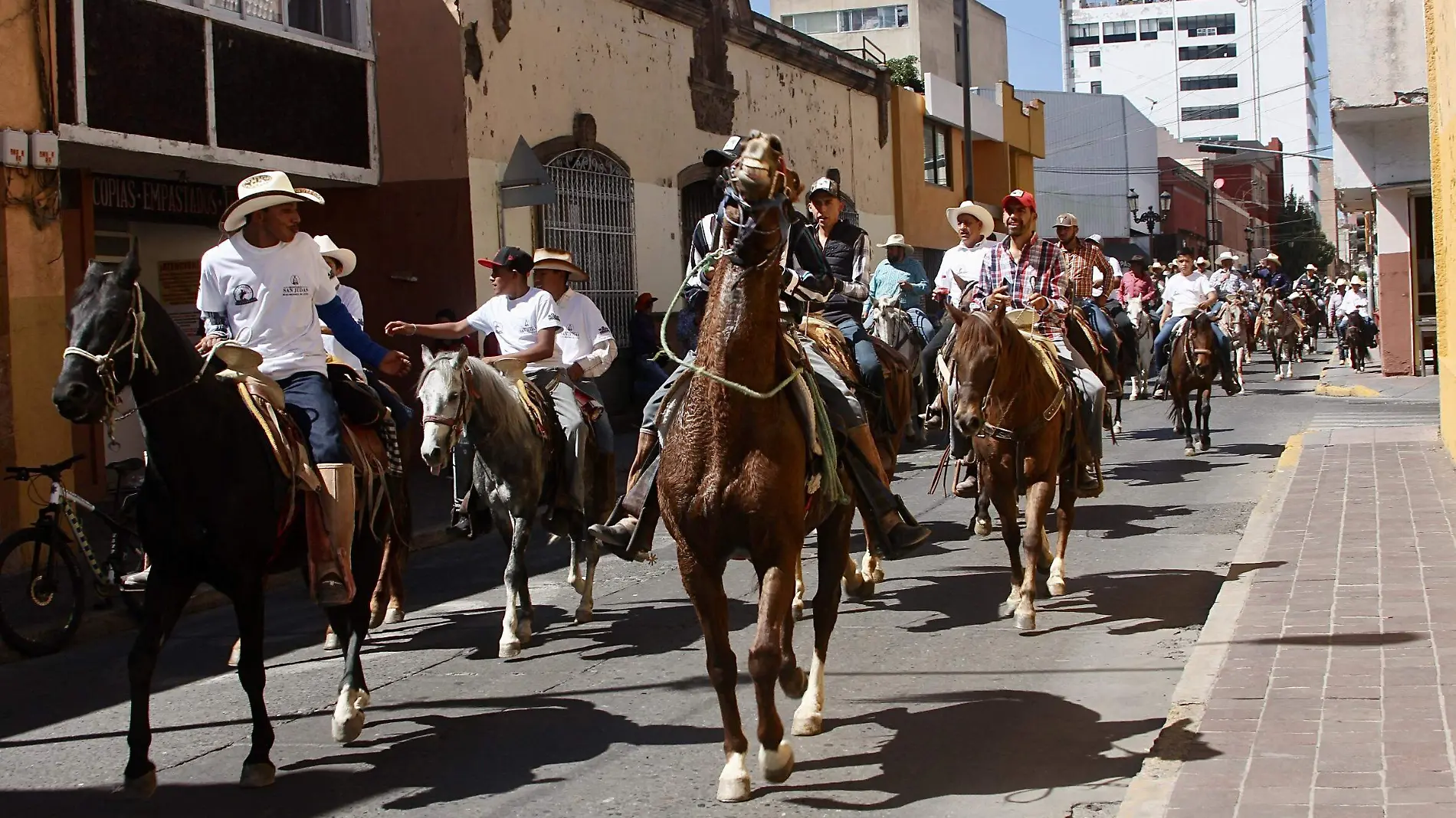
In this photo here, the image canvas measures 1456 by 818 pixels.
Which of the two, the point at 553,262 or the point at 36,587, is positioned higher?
the point at 553,262

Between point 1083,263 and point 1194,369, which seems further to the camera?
point 1194,369

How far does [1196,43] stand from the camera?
130m

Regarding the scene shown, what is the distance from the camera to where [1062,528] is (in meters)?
9.82

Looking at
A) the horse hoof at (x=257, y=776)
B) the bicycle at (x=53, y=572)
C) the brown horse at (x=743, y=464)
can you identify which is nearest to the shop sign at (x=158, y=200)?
the bicycle at (x=53, y=572)

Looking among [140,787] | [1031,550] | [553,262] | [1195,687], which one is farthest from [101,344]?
[1031,550]

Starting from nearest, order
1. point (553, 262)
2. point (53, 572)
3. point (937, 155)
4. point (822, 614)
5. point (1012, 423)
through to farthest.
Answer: point (822, 614) → point (1012, 423) → point (53, 572) → point (553, 262) → point (937, 155)

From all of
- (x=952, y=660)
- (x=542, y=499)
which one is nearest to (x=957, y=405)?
(x=952, y=660)

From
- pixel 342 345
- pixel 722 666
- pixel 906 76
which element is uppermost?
pixel 906 76

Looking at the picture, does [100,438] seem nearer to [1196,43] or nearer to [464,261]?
[464,261]

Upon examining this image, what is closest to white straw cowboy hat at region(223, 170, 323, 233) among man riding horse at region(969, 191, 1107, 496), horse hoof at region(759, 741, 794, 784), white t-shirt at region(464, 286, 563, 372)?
white t-shirt at region(464, 286, 563, 372)

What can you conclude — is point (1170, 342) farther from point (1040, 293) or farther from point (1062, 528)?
point (1062, 528)

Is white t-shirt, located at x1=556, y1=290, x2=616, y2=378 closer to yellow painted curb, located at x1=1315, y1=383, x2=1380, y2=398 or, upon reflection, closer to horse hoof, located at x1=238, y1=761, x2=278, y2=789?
horse hoof, located at x1=238, y1=761, x2=278, y2=789

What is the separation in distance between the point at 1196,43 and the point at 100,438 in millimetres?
127858

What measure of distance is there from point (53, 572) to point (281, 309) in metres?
4.16
